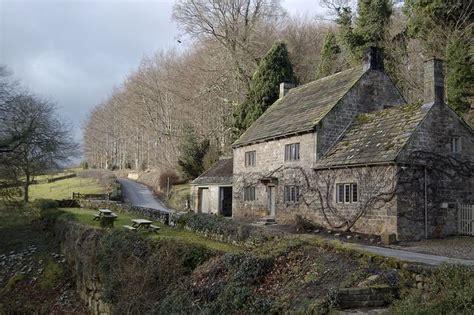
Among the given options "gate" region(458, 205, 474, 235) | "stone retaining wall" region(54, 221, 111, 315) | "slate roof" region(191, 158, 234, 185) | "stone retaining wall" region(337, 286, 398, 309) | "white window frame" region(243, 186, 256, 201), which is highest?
"slate roof" region(191, 158, 234, 185)

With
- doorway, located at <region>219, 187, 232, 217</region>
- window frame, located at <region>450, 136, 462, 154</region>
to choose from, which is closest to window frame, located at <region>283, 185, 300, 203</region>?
window frame, located at <region>450, 136, 462, 154</region>

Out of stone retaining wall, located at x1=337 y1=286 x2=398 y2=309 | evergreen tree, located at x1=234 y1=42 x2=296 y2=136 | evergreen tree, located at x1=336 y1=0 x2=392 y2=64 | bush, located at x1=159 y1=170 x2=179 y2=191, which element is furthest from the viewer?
bush, located at x1=159 y1=170 x2=179 y2=191

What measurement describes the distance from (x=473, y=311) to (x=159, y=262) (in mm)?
9843

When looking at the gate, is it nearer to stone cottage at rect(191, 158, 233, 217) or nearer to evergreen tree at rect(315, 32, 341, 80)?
stone cottage at rect(191, 158, 233, 217)

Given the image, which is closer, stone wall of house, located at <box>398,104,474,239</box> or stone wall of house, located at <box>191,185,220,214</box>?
stone wall of house, located at <box>398,104,474,239</box>

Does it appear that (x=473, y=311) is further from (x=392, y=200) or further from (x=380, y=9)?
(x=380, y=9)

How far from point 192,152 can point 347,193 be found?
27.4 m

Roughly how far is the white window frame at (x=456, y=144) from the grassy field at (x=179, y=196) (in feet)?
88.1

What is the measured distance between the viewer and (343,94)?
84.1 ft

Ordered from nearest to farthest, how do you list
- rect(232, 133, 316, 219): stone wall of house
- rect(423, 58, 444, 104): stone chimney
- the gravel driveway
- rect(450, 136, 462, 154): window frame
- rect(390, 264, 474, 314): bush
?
1. rect(390, 264, 474, 314): bush
2. the gravel driveway
3. rect(423, 58, 444, 104): stone chimney
4. rect(450, 136, 462, 154): window frame
5. rect(232, 133, 316, 219): stone wall of house

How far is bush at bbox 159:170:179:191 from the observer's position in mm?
52719

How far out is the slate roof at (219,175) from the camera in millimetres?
36312

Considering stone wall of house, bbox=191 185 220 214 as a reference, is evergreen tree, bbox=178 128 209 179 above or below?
above

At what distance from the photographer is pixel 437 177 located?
21.3m
